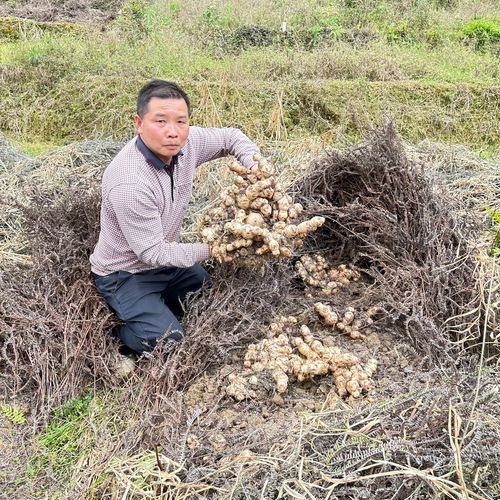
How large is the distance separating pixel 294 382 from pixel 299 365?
0.11 metres

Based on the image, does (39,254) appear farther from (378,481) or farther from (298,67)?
(298,67)

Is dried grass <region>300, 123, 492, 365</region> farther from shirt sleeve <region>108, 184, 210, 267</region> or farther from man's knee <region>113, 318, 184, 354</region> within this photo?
man's knee <region>113, 318, 184, 354</region>

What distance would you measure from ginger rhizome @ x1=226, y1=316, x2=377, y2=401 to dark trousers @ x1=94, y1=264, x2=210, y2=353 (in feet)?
1.55

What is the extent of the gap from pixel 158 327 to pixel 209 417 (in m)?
0.78

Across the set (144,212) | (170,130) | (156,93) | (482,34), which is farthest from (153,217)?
(482,34)

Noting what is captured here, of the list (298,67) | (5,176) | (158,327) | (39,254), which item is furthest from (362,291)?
(298,67)

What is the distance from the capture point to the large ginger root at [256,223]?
2602 millimetres

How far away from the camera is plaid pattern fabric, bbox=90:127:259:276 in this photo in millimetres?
2707

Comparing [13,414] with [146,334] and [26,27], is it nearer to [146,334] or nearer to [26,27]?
[146,334]

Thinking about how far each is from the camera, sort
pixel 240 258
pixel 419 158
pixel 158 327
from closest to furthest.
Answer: pixel 240 258 < pixel 158 327 < pixel 419 158

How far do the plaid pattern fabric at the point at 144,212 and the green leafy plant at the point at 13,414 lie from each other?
2.74 feet

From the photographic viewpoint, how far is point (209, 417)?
2.27 metres

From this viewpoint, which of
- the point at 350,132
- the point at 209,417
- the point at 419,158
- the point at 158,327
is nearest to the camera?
the point at 209,417

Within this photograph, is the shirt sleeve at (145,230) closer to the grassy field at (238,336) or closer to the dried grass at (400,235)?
the grassy field at (238,336)
